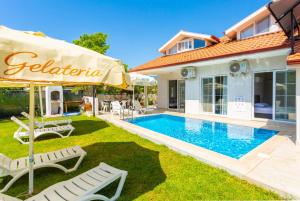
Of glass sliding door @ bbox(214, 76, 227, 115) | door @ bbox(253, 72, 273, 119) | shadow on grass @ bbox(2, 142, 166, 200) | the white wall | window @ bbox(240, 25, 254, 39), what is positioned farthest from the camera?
window @ bbox(240, 25, 254, 39)

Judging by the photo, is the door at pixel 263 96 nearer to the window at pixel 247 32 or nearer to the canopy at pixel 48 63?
the window at pixel 247 32

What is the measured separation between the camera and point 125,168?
5.19 m

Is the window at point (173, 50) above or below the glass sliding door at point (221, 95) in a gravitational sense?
above

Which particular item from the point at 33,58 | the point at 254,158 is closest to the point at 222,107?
the point at 254,158

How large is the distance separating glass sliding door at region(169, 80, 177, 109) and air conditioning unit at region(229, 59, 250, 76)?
808 cm

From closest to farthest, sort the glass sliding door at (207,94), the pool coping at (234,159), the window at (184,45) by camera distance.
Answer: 1. the pool coping at (234,159)
2. the glass sliding door at (207,94)
3. the window at (184,45)

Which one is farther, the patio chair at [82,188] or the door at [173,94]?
the door at [173,94]

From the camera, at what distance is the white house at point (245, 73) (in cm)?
1039

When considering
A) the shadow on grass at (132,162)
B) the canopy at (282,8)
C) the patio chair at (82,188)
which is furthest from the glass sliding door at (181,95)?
the patio chair at (82,188)

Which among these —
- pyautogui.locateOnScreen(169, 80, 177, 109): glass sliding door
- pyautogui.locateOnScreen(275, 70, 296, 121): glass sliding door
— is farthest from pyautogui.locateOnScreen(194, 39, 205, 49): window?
pyautogui.locateOnScreen(275, 70, 296, 121): glass sliding door

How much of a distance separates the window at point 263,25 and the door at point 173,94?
9125 millimetres

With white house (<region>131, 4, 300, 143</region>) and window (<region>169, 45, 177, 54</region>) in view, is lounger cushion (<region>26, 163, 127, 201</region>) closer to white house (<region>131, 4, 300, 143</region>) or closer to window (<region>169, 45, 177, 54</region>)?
white house (<region>131, 4, 300, 143</region>)

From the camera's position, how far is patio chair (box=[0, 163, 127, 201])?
3.08 meters

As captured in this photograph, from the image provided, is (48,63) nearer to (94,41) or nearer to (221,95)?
(221,95)
